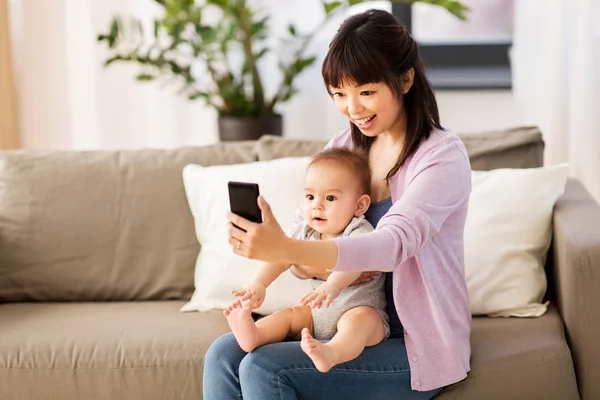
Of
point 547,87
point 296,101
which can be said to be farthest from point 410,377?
point 296,101

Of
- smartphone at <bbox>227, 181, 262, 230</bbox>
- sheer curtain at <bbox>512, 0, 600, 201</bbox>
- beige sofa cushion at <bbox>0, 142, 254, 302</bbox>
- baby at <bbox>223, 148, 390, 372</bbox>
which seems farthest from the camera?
sheer curtain at <bbox>512, 0, 600, 201</bbox>

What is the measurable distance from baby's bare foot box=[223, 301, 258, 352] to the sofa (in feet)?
0.95

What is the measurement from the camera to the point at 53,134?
3623 millimetres

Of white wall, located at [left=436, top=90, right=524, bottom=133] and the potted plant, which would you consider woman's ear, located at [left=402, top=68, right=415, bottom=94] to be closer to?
the potted plant

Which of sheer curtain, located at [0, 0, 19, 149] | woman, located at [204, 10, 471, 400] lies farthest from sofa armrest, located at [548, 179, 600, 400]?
sheer curtain, located at [0, 0, 19, 149]

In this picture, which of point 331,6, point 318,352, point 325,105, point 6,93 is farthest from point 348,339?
point 6,93

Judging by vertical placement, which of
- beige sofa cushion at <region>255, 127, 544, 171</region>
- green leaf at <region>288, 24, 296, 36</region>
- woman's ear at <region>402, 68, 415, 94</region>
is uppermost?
green leaf at <region>288, 24, 296, 36</region>

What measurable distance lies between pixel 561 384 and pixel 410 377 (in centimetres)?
36

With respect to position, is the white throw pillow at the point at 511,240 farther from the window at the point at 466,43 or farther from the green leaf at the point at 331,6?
the window at the point at 466,43

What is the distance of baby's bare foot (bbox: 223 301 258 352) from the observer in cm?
166

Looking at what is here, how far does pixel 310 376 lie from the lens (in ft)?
5.41

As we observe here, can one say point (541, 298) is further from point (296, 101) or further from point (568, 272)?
point (296, 101)

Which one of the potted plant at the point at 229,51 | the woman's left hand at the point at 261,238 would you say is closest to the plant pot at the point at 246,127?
the potted plant at the point at 229,51

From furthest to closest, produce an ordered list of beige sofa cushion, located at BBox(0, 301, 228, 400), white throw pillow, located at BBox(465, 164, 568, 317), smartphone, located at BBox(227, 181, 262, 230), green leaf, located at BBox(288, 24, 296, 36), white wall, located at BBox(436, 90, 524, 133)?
1. white wall, located at BBox(436, 90, 524, 133)
2. green leaf, located at BBox(288, 24, 296, 36)
3. white throw pillow, located at BBox(465, 164, 568, 317)
4. beige sofa cushion, located at BBox(0, 301, 228, 400)
5. smartphone, located at BBox(227, 181, 262, 230)
